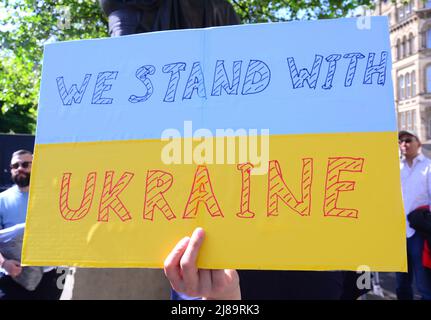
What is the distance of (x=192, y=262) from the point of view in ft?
4.07

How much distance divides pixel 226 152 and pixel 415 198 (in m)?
3.24

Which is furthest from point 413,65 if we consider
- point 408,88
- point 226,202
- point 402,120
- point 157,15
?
point 226,202

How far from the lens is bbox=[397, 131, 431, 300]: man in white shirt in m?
3.90

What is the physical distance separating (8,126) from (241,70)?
29.8 m

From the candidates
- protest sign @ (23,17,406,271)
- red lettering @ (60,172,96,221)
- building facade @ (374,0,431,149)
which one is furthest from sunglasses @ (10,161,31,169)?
building facade @ (374,0,431,149)

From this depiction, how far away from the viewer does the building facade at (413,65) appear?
3253cm

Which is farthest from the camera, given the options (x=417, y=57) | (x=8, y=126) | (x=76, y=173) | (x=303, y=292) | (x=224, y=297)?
(x=417, y=57)

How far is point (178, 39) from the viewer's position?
146 centimetres

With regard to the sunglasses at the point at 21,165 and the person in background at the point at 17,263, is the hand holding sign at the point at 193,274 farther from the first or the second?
the sunglasses at the point at 21,165

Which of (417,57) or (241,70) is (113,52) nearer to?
(241,70)

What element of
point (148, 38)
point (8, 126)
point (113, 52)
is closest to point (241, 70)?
point (148, 38)

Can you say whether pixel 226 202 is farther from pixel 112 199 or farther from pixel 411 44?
pixel 411 44

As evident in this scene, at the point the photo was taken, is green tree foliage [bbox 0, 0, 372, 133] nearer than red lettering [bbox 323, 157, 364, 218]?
No

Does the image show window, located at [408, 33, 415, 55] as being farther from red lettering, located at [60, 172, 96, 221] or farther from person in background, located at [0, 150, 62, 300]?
red lettering, located at [60, 172, 96, 221]
